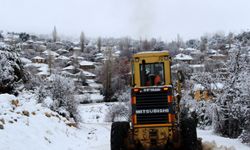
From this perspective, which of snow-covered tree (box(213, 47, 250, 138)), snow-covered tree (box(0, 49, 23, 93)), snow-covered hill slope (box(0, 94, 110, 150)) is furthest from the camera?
snow-covered tree (box(0, 49, 23, 93))

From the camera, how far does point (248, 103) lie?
71.1ft

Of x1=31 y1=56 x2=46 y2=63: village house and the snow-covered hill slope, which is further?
x1=31 y1=56 x2=46 y2=63: village house

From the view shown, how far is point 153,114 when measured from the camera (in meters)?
13.0

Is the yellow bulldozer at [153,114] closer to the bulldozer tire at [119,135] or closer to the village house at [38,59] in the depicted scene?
the bulldozer tire at [119,135]

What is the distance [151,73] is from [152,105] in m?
1.13

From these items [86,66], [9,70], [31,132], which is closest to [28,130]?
[31,132]

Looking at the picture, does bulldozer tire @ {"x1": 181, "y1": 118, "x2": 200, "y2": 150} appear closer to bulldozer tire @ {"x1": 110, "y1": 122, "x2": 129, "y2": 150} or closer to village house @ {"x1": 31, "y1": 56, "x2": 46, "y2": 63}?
bulldozer tire @ {"x1": 110, "y1": 122, "x2": 129, "y2": 150}

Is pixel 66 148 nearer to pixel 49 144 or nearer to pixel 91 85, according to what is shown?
pixel 49 144

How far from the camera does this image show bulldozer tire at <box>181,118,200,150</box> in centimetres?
1320

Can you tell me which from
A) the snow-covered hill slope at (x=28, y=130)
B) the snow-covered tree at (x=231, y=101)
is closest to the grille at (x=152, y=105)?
the snow-covered hill slope at (x=28, y=130)

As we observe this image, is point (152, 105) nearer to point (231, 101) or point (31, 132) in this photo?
point (31, 132)

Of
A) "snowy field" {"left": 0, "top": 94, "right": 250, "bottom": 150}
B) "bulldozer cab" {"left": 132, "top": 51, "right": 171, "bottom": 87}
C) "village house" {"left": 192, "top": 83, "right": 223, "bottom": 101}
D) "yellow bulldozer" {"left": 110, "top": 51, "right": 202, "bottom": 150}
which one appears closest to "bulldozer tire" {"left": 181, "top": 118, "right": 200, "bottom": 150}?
"yellow bulldozer" {"left": 110, "top": 51, "right": 202, "bottom": 150}

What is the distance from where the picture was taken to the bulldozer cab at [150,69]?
1345 centimetres

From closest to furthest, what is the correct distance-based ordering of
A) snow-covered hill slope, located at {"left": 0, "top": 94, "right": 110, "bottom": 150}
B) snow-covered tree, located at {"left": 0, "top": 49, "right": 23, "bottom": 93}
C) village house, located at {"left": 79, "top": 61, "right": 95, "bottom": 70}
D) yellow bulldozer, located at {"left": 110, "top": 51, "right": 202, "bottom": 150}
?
yellow bulldozer, located at {"left": 110, "top": 51, "right": 202, "bottom": 150} → snow-covered hill slope, located at {"left": 0, "top": 94, "right": 110, "bottom": 150} → snow-covered tree, located at {"left": 0, "top": 49, "right": 23, "bottom": 93} → village house, located at {"left": 79, "top": 61, "right": 95, "bottom": 70}
